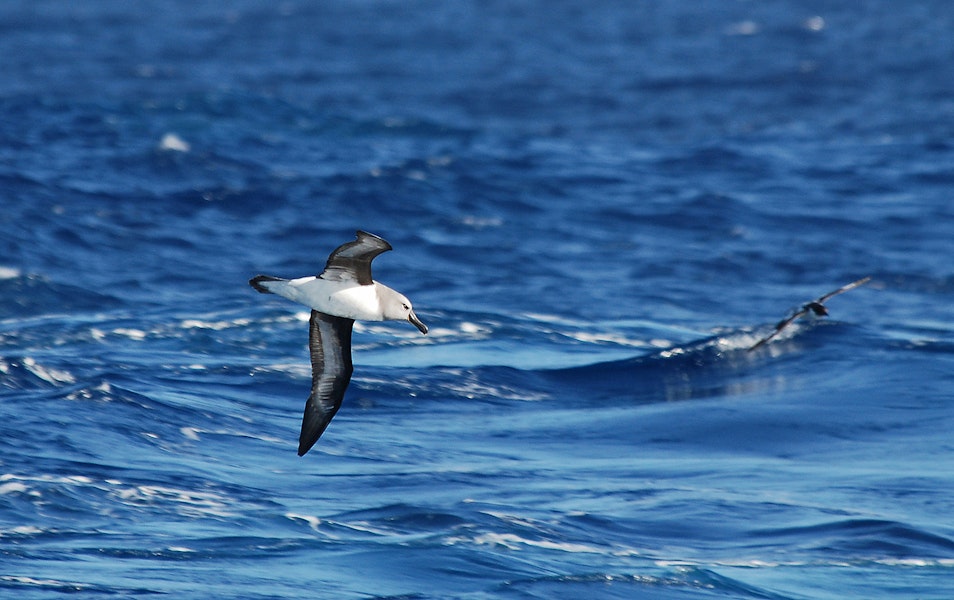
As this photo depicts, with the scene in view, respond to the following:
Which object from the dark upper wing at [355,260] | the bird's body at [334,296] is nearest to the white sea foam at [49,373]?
the bird's body at [334,296]

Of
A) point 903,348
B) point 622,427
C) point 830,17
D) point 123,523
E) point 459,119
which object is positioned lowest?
point 123,523

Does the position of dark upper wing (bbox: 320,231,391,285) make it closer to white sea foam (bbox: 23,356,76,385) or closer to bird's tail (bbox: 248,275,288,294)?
bird's tail (bbox: 248,275,288,294)

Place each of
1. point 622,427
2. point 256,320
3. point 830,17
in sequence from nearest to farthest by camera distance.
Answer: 1. point 622,427
2. point 256,320
3. point 830,17

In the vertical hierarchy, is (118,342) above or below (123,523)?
above

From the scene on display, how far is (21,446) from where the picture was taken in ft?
46.6

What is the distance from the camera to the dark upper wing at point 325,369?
10922mm

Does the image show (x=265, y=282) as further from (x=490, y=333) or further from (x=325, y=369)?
(x=490, y=333)

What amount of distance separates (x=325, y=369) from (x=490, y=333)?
9.20m

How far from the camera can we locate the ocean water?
1249 centimetres

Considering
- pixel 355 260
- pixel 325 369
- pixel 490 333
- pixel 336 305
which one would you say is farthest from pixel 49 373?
pixel 355 260

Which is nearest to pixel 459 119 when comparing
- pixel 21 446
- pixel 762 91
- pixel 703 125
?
pixel 703 125

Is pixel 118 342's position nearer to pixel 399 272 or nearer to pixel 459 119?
pixel 399 272

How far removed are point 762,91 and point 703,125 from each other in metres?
5.90

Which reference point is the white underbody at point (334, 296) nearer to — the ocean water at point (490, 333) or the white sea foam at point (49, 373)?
the ocean water at point (490, 333)
